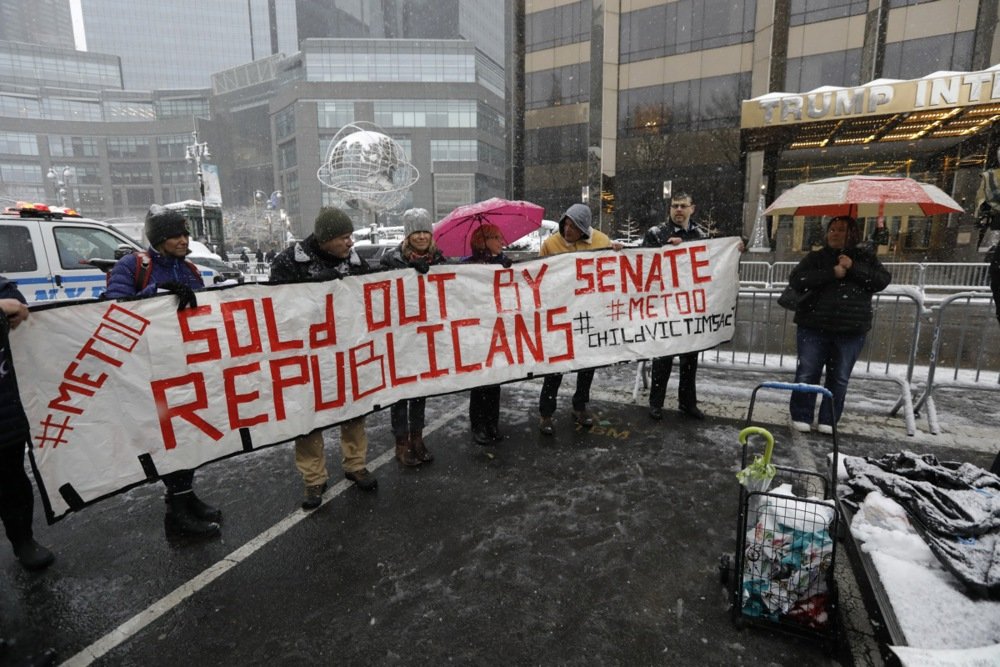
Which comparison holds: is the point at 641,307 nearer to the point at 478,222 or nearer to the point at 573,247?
the point at 573,247

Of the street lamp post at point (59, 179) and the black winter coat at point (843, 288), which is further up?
the street lamp post at point (59, 179)

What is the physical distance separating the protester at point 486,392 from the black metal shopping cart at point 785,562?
256cm

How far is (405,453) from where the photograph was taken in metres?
4.56

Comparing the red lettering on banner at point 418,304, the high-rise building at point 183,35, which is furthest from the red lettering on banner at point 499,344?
the high-rise building at point 183,35

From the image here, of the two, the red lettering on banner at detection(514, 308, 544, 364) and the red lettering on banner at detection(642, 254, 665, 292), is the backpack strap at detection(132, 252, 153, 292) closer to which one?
the red lettering on banner at detection(514, 308, 544, 364)

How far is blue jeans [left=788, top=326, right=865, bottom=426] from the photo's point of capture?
4746 mm

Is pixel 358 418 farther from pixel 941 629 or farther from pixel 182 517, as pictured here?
pixel 941 629

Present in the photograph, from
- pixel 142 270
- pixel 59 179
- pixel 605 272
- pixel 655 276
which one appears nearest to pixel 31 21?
pixel 59 179

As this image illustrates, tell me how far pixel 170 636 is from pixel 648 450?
370cm

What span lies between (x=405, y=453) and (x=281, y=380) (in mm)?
1345

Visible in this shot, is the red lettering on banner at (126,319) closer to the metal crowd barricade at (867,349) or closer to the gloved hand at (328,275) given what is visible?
the gloved hand at (328,275)

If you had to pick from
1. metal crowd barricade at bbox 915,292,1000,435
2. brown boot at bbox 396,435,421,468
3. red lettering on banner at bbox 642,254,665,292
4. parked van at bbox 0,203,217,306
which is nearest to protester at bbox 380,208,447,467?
brown boot at bbox 396,435,421,468

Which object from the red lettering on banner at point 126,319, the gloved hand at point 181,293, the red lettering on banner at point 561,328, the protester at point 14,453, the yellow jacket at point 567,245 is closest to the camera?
the protester at point 14,453

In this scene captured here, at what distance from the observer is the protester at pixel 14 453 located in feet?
8.98
